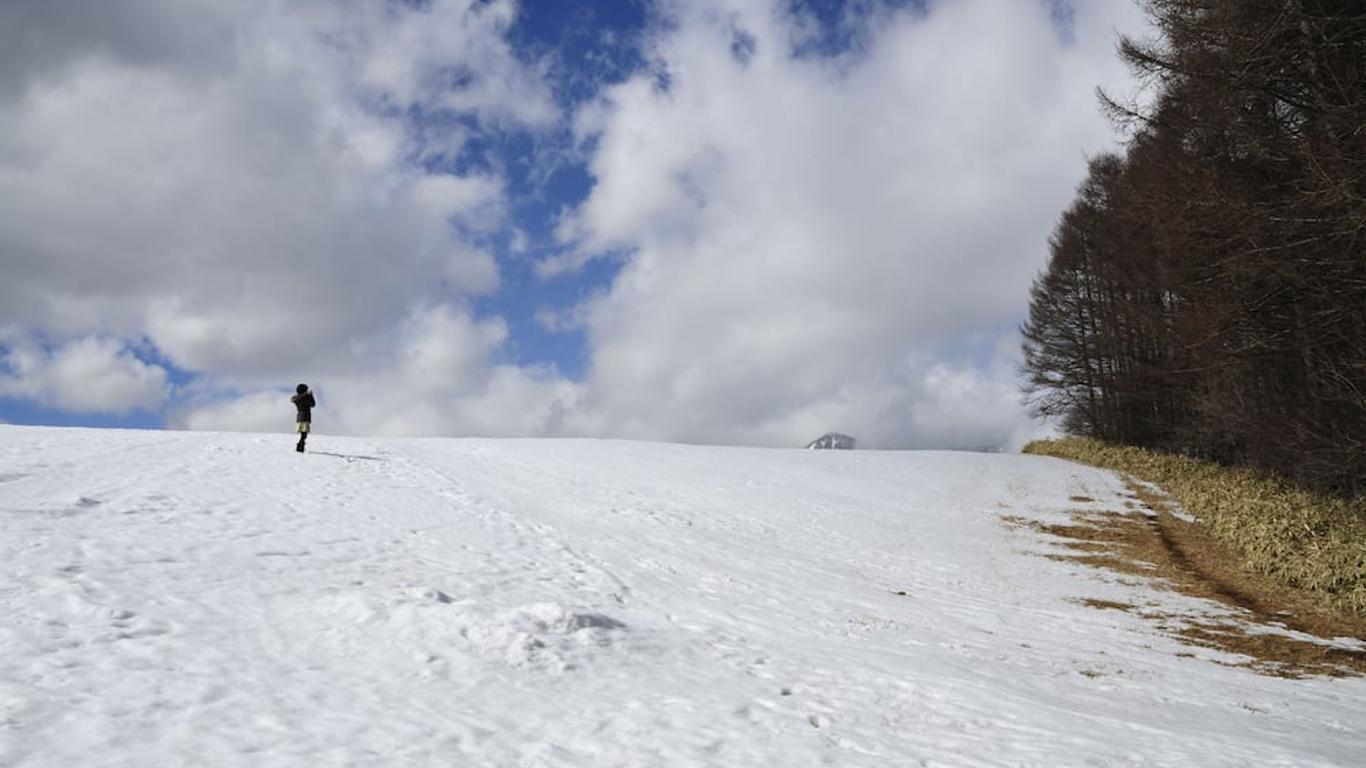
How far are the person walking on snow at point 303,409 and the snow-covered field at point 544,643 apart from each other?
11.4 feet

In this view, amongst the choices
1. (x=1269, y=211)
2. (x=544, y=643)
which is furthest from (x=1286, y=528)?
(x=544, y=643)

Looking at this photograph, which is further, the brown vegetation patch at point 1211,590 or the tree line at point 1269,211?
the tree line at point 1269,211

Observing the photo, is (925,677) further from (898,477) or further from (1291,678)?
(898,477)

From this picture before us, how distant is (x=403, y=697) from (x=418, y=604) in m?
2.05

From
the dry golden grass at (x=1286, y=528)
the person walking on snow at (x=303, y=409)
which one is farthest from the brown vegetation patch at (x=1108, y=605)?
the person walking on snow at (x=303, y=409)

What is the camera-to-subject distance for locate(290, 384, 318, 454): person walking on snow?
18.4m

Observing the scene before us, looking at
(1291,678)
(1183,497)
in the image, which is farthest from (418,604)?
(1183,497)

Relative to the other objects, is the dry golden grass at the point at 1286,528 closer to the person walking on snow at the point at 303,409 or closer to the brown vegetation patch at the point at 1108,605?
the brown vegetation patch at the point at 1108,605

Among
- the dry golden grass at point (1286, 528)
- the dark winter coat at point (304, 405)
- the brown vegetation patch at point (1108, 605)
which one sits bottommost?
the brown vegetation patch at point (1108, 605)

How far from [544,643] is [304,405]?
1463 centimetres

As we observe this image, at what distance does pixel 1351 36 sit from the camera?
10.6 metres

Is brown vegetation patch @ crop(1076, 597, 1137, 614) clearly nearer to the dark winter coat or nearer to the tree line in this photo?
the tree line

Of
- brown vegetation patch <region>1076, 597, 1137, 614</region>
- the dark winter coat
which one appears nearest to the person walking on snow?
the dark winter coat

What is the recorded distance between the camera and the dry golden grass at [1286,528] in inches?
450
